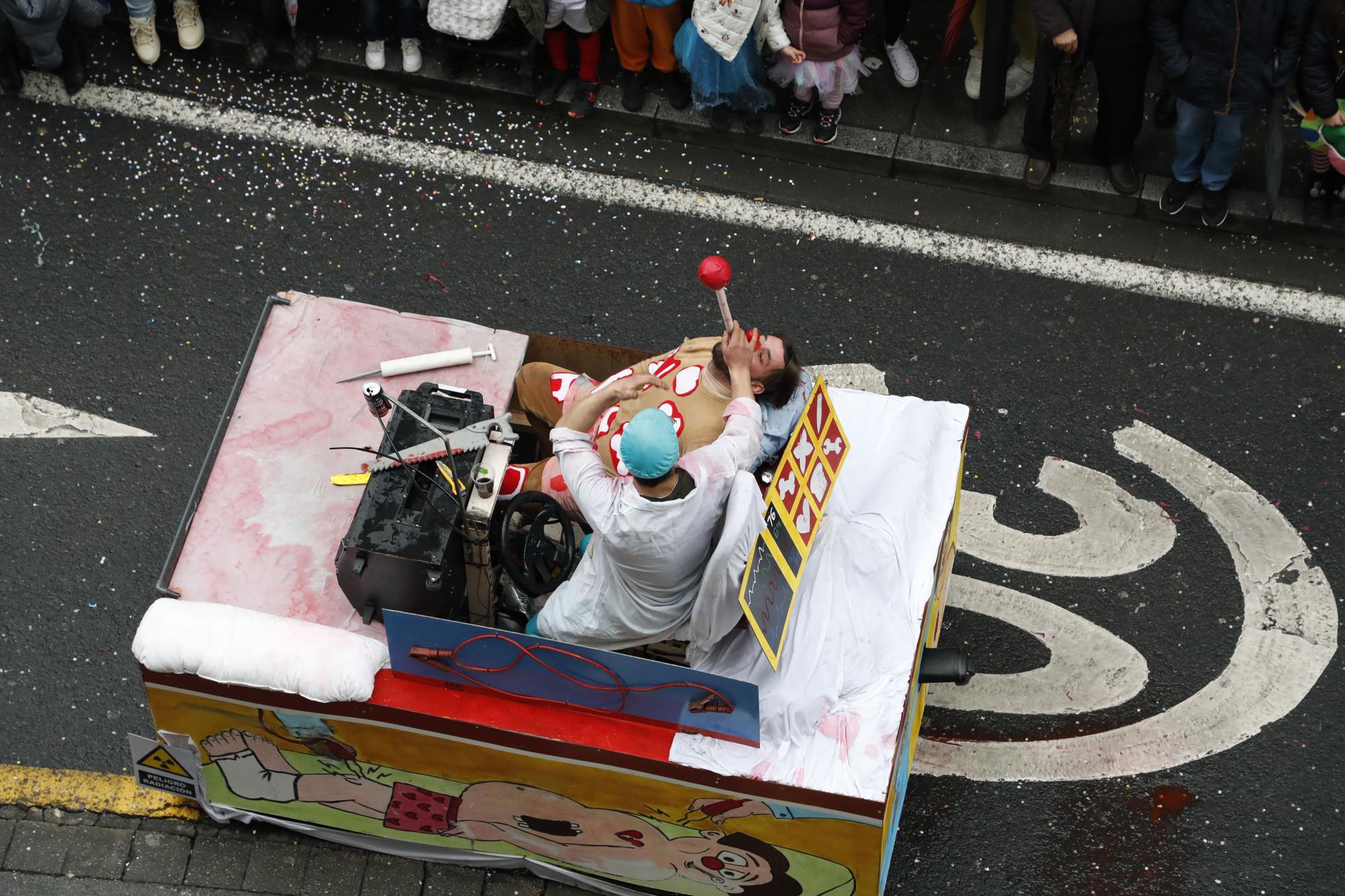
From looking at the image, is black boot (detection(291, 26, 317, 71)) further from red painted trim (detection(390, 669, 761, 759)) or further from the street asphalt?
red painted trim (detection(390, 669, 761, 759))

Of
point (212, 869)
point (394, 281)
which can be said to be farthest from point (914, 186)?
point (212, 869)

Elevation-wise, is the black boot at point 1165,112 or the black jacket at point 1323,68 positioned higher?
the black jacket at point 1323,68

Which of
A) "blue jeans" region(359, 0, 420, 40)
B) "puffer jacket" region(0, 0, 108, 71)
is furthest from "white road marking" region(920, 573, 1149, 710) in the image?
"puffer jacket" region(0, 0, 108, 71)

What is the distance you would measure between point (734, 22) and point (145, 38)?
2.93 m

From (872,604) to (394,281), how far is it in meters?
2.97

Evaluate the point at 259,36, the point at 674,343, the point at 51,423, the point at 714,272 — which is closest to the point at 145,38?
the point at 259,36

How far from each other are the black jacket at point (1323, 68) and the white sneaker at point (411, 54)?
4.11 m

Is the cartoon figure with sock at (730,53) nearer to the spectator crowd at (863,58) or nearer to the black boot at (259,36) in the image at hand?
the spectator crowd at (863,58)

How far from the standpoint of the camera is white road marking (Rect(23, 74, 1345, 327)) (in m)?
6.58

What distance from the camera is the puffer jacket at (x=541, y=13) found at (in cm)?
672

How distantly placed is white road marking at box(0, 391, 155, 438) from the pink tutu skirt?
335 cm

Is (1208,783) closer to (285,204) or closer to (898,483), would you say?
(898,483)

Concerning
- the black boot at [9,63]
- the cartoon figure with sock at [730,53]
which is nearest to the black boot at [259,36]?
the black boot at [9,63]

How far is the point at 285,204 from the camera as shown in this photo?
659 centimetres
